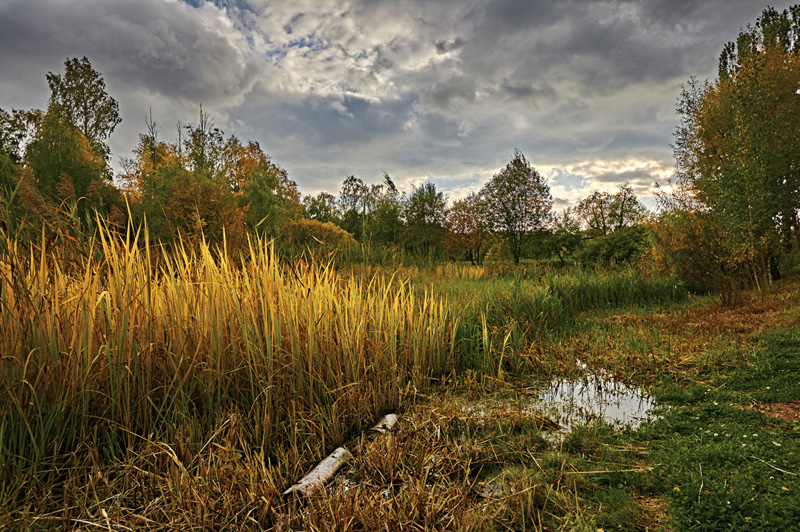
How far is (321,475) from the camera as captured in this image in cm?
202

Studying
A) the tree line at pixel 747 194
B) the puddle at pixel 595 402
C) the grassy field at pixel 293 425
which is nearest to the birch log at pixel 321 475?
the grassy field at pixel 293 425

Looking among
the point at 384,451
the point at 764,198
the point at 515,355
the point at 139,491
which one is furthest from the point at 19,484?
the point at 764,198

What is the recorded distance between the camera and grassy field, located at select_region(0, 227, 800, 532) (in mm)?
1677

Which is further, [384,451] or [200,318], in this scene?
[200,318]

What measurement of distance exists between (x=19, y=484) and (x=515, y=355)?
364 cm

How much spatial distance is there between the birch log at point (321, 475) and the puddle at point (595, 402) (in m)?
1.54

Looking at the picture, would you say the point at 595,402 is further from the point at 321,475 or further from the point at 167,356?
the point at 167,356

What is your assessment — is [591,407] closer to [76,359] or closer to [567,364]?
[567,364]

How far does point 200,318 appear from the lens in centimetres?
249

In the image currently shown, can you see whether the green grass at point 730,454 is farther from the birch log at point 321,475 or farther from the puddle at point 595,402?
the birch log at point 321,475

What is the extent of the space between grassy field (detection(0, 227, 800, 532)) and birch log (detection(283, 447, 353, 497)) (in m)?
0.07

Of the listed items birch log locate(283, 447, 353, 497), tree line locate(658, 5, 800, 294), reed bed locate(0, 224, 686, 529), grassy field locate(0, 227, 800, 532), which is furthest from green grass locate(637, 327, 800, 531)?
tree line locate(658, 5, 800, 294)

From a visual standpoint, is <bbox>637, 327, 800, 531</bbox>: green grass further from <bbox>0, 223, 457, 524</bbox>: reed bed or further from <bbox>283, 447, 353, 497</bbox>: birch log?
<bbox>0, 223, 457, 524</bbox>: reed bed

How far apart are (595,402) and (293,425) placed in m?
2.36
